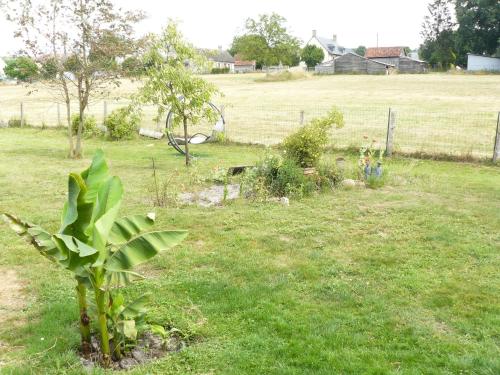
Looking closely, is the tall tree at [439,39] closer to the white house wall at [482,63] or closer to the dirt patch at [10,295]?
the white house wall at [482,63]

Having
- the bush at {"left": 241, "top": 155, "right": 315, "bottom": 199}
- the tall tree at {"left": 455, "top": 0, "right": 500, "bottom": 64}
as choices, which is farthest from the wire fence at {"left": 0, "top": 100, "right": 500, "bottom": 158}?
the tall tree at {"left": 455, "top": 0, "right": 500, "bottom": 64}

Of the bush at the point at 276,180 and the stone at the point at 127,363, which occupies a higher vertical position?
the bush at the point at 276,180

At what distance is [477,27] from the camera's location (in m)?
60.1

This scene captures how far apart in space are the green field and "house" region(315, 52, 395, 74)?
48.3 feet

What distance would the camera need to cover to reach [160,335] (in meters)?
4.66

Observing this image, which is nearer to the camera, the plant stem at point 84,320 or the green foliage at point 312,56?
the plant stem at point 84,320

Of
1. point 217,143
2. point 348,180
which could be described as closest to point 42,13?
point 217,143

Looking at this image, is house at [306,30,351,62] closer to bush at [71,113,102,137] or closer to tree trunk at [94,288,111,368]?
bush at [71,113,102,137]

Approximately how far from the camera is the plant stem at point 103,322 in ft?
13.3

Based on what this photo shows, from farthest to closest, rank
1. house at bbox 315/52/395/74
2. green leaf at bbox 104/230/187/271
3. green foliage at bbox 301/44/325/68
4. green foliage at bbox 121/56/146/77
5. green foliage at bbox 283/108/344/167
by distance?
green foliage at bbox 301/44/325/68 < house at bbox 315/52/395/74 < green foliage at bbox 121/56/146/77 < green foliage at bbox 283/108/344/167 < green leaf at bbox 104/230/187/271

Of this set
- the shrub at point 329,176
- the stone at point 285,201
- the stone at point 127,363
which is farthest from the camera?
the shrub at point 329,176

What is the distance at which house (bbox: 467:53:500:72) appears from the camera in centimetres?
5791

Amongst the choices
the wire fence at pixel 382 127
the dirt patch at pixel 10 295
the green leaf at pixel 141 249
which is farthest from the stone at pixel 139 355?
the wire fence at pixel 382 127

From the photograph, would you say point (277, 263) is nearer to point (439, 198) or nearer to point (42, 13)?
point (439, 198)
